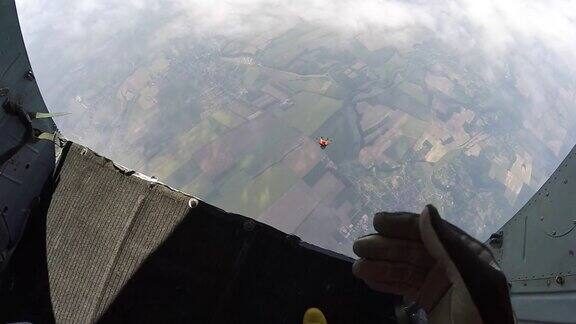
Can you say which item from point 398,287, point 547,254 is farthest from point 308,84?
point 398,287

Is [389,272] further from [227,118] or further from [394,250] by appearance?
[227,118]

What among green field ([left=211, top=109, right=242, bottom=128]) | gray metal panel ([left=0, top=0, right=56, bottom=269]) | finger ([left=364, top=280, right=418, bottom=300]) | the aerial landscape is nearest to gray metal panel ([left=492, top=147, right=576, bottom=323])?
finger ([left=364, top=280, right=418, bottom=300])

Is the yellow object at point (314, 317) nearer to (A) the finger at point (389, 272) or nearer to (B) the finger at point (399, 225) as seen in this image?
(A) the finger at point (389, 272)

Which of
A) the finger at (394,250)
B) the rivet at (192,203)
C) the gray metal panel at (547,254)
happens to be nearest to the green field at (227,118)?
the rivet at (192,203)

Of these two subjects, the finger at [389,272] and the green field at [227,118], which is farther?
the green field at [227,118]

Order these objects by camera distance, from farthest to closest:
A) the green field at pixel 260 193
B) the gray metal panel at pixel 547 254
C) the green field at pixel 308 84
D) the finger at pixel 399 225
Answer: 1. the green field at pixel 308 84
2. the green field at pixel 260 193
3. the gray metal panel at pixel 547 254
4. the finger at pixel 399 225

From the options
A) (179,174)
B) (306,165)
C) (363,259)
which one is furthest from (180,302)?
(179,174)

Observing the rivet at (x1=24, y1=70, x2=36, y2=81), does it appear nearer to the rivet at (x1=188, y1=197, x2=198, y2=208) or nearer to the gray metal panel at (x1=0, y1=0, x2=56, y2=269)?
the gray metal panel at (x1=0, y1=0, x2=56, y2=269)
